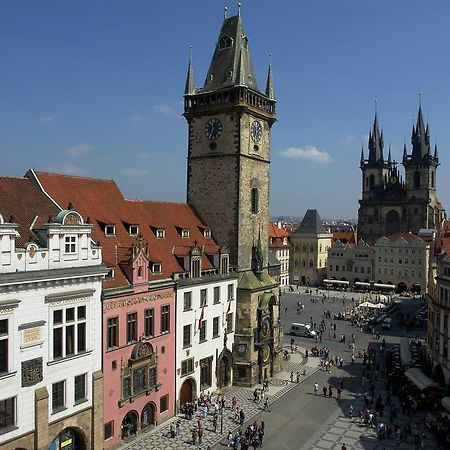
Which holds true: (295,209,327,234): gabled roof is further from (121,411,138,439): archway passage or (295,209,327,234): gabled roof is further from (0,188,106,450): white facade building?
(0,188,106,450): white facade building

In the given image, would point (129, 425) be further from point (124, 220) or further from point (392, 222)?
point (392, 222)

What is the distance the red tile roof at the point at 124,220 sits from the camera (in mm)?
35469

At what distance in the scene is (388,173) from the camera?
489 ft

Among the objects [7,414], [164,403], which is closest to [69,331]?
[7,414]

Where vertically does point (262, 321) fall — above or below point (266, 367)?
above

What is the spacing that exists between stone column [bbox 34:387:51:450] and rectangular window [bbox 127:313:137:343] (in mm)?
7550

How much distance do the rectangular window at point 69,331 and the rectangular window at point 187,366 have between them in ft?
37.4

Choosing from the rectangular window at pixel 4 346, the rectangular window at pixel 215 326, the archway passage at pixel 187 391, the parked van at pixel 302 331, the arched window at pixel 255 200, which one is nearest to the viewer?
the rectangular window at pixel 4 346

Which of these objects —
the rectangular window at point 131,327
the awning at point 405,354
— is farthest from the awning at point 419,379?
the rectangular window at point 131,327

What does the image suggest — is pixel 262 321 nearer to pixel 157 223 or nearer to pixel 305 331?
pixel 157 223

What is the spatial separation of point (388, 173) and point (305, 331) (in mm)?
92507

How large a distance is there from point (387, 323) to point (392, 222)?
67863 mm

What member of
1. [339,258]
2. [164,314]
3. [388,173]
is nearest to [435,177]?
[388,173]

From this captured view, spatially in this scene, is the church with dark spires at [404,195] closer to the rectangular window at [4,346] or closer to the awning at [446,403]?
the awning at [446,403]
